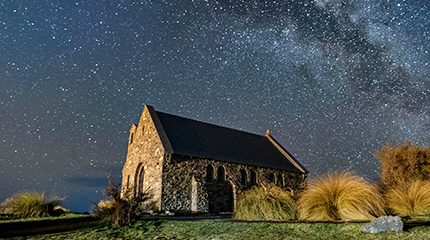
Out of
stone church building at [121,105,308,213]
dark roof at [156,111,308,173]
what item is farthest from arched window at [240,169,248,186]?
dark roof at [156,111,308,173]

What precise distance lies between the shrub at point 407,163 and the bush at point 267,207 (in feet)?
44.3

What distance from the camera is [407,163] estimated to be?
2238 centimetres

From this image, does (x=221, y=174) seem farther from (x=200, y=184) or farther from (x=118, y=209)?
(x=118, y=209)

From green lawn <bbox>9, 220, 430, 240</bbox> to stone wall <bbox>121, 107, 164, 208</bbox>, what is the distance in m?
10.1

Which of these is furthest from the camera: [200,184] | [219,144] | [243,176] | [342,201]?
[219,144]

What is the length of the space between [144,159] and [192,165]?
4044mm

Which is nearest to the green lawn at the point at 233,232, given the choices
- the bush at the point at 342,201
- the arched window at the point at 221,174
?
the bush at the point at 342,201

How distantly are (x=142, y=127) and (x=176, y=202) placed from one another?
7.53 metres

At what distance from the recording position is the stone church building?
2033cm

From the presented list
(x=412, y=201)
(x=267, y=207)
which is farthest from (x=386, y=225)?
(x=267, y=207)

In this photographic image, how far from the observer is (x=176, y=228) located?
29.9 ft

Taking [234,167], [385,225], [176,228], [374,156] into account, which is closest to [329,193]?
[385,225]

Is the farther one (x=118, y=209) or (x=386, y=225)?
(x=118, y=209)

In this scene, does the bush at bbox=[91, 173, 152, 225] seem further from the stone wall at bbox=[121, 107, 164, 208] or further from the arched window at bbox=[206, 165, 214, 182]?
the arched window at bbox=[206, 165, 214, 182]
